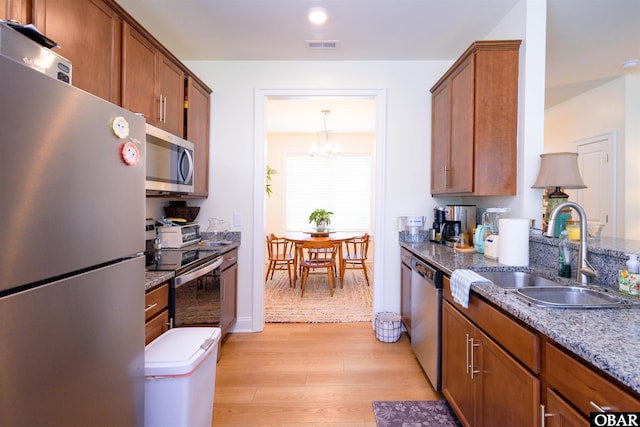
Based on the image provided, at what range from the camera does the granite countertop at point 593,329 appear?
72cm

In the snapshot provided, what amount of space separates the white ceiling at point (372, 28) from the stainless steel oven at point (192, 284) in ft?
6.10

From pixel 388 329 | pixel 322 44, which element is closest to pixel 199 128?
pixel 322 44

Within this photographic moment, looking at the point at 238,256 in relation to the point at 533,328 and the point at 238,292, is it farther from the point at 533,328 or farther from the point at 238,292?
the point at 533,328

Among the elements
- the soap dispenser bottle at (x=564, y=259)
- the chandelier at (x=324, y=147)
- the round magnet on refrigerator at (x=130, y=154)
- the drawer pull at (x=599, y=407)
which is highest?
the chandelier at (x=324, y=147)

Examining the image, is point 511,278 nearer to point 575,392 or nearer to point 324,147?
point 575,392

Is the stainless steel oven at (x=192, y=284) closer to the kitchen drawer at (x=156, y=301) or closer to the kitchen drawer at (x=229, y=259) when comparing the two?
the kitchen drawer at (x=156, y=301)

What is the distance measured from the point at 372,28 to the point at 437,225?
1843 millimetres

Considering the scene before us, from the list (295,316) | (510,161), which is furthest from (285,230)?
(510,161)

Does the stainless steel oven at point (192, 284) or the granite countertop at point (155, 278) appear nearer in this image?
the granite countertop at point (155, 278)

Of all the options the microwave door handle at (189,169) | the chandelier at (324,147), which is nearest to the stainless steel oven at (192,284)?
the microwave door handle at (189,169)

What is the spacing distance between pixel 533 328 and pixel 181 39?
10.6 ft

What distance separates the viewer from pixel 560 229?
180cm

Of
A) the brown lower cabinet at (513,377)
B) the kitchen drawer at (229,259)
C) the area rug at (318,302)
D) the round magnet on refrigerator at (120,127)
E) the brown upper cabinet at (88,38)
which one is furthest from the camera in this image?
the area rug at (318,302)

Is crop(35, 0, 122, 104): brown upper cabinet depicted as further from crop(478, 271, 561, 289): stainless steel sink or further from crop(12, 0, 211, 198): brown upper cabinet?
crop(478, 271, 561, 289): stainless steel sink
